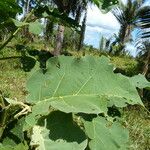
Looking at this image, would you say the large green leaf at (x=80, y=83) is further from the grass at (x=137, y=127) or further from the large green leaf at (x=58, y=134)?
the grass at (x=137, y=127)

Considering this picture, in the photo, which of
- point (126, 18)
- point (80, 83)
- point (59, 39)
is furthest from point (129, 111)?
point (126, 18)

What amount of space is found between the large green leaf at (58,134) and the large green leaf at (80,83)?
5 centimetres

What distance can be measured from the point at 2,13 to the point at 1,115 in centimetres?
55

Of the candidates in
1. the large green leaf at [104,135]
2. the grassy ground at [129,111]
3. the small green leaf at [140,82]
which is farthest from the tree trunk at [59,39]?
the large green leaf at [104,135]

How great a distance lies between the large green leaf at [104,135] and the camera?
3.94 ft

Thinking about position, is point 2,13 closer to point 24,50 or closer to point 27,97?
point 24,50

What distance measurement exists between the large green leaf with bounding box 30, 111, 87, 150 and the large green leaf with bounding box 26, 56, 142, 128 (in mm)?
53

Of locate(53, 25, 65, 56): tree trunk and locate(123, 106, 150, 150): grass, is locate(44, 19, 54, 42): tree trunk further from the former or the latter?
locate(123, 106, 150, 150): grass

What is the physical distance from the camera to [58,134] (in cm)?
117

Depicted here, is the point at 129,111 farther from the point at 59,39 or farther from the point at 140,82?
the point at 59,39

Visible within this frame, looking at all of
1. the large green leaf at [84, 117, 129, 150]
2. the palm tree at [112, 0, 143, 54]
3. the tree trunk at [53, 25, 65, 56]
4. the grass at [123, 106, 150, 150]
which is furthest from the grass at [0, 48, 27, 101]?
the palm tree at [112, 0, 143, 54]

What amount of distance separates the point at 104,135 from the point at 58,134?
14 centimetres

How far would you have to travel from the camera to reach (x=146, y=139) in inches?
269

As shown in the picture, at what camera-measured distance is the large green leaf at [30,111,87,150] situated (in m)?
1.14
